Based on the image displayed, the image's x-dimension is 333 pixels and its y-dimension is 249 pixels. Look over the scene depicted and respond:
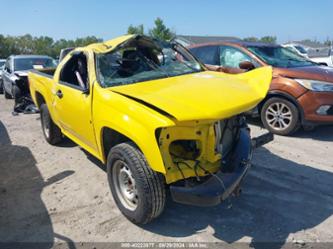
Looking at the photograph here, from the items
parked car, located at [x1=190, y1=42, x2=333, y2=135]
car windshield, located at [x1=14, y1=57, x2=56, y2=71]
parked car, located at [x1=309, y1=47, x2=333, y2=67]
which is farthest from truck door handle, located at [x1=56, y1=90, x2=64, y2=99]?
parked car, located at [x1=309, y1=47, x2=333, y2=67]

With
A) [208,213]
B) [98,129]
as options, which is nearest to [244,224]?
[208,213]

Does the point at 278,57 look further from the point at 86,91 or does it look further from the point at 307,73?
the point at 86,91

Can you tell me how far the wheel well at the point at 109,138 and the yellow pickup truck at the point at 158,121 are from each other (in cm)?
1

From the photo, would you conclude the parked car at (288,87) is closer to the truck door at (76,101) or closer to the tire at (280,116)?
the tire at (280,116)

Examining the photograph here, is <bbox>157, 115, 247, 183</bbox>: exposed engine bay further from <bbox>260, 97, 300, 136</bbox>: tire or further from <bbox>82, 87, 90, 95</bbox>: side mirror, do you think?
<bbox>260, 97, 300, 136</bbox>: tire

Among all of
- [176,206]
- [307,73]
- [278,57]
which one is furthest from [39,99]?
[307,73]

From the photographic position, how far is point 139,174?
3123 millimetres

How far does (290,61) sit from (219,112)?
4617mm

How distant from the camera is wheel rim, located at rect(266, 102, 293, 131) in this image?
19.9ft

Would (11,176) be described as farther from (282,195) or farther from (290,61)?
(290,61)

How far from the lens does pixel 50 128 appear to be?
5930mm

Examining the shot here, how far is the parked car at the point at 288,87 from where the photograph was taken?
5738mm

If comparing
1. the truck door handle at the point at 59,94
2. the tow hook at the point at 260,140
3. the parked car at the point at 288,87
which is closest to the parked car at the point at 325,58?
the parked car at the point at 288,87

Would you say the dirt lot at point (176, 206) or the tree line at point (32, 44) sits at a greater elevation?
the tree line at point (32, 44)
